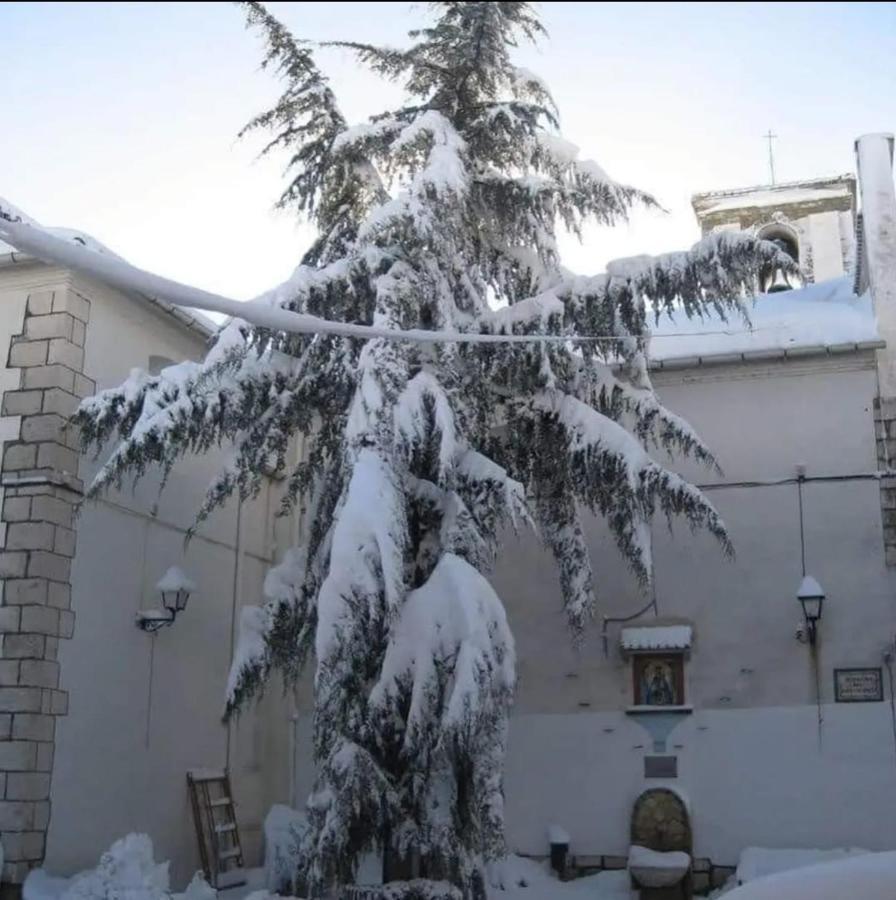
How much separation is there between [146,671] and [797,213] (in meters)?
12.1

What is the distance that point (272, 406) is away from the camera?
9117 millimetres

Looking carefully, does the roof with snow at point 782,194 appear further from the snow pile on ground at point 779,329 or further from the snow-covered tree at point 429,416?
the snow-covered tree at point 429,416

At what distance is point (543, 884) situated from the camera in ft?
35.2

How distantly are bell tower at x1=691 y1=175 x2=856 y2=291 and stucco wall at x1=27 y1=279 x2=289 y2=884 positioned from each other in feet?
30.0

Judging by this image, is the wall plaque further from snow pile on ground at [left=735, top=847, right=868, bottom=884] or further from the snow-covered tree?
the snow-covered tree

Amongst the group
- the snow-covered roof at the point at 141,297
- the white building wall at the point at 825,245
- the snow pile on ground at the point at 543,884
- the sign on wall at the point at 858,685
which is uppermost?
the white building wall at the point at 825,245

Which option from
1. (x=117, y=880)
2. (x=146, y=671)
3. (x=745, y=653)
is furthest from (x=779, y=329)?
(x=117, y=880)

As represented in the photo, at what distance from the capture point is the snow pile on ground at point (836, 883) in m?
3.88

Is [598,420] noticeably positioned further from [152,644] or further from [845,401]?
[152,644]

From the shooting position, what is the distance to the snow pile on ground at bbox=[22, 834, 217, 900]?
8.51 m

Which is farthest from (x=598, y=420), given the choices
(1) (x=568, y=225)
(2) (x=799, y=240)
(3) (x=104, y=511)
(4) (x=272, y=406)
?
(2) (x=799, y=240)

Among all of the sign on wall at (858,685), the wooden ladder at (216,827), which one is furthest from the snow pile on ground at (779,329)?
the wooden ladder at (216,827)

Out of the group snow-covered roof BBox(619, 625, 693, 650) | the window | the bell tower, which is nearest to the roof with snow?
the bell tower

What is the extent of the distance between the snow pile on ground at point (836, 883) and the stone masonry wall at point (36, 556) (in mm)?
6332
